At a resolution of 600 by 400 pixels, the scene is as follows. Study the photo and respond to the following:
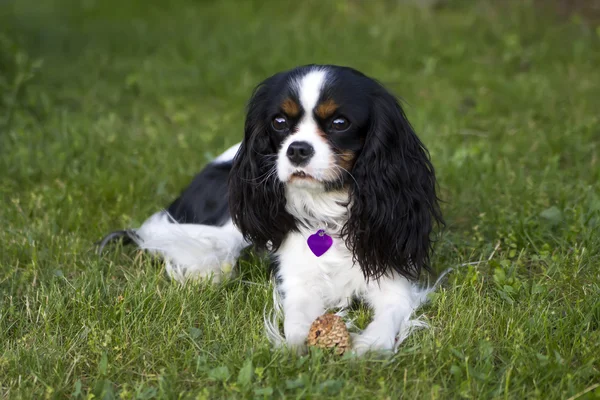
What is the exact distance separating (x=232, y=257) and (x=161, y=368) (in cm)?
94

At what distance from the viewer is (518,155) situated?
446 cm

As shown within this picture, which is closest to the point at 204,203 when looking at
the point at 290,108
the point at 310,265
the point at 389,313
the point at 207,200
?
the point at 207,200

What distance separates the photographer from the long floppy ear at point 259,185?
2.94 meters

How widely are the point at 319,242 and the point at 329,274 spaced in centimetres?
13

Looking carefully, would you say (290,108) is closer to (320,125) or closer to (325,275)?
(320,125)

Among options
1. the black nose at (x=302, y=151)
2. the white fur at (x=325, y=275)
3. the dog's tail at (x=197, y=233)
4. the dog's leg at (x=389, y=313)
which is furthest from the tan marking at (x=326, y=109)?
the dog's tail at (x=197, y=233)

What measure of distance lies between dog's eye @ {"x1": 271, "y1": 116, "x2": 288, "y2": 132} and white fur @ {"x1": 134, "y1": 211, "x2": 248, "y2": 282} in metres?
0.64

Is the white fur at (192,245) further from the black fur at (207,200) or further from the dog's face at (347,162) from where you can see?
the dog's face at (347,162)

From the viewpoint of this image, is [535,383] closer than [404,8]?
Yes

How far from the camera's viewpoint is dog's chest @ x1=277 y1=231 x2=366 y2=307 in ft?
9.58

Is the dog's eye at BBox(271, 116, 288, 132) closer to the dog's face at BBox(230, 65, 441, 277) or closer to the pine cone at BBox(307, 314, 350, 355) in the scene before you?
the dog's face at BBox(230, 65, 441, 277)

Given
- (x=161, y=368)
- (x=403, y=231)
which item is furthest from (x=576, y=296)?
(x=161, y=368)

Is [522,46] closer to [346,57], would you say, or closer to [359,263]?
[346,57]

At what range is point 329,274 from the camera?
9.64ft
